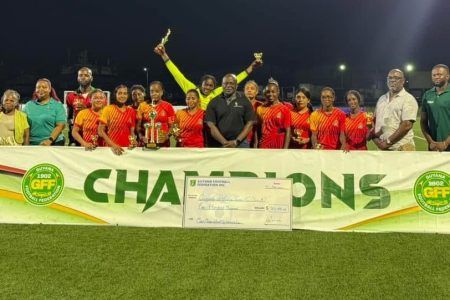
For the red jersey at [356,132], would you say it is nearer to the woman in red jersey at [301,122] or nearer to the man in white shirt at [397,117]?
the man in white shirt at [397,117]

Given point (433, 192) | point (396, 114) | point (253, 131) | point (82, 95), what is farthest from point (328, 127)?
point (82, 95)

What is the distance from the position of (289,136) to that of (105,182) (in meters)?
2.76

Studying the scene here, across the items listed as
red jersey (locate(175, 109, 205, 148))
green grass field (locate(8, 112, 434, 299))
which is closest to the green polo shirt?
green grass field (locate(8, 112, 434, 299))

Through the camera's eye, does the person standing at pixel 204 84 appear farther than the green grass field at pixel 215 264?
Yes

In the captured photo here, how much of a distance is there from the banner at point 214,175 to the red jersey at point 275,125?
31.0 inches

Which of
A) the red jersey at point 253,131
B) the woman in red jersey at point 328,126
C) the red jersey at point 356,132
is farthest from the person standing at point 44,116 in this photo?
the red jersey at point 356,132

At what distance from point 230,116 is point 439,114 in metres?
3.05

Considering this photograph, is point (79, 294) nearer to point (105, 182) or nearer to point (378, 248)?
point (105, 182)

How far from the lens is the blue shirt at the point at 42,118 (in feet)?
22.7

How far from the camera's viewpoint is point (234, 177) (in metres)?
6.12

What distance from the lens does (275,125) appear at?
700cm

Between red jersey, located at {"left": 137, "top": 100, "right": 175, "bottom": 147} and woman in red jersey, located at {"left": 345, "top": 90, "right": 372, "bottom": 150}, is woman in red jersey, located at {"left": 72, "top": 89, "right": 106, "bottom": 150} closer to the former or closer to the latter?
red jersey, located at {"left": 137, "top": 100, "right": 175, "bottom": 147}

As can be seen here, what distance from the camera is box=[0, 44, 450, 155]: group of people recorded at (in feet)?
22.0

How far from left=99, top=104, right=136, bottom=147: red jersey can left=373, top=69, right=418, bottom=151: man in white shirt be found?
3.72 meters
